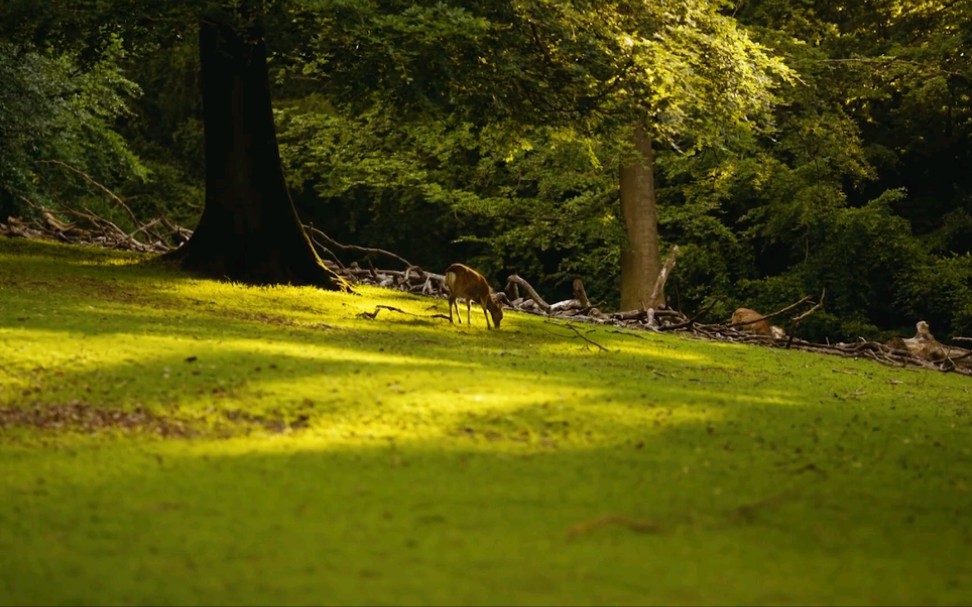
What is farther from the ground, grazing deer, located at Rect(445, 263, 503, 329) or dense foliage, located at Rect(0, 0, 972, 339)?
dense foliage, located at Rect(0, 0, 972, 339)

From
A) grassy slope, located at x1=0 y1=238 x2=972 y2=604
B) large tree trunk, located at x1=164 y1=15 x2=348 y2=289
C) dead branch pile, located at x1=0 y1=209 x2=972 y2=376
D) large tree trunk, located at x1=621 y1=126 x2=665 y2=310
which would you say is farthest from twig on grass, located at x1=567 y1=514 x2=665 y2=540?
large tree trunk, located at x1=621 y1=126 x2=665 y2=310

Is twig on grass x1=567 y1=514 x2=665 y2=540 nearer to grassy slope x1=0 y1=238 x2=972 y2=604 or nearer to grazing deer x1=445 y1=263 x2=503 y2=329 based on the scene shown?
grassy slope x1=0 y1=238 x2=972 y2=604

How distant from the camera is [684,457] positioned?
9.19 m

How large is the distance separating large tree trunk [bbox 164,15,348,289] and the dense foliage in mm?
742

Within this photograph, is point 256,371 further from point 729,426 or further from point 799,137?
point 799,137

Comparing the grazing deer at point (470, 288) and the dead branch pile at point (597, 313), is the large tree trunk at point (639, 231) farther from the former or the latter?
the grazing deer at point (470, 288)

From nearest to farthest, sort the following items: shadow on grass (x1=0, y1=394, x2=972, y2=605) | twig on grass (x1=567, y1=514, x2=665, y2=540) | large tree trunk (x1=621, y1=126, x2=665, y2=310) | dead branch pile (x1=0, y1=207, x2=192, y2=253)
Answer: shadow on grass (x1=0, y1=394, x2=972, y2=605) → twig on grass (x1=567, y1=514, x2=665, y2=540) → dead branch pile (x1=0, y1=207, x2=192, y2=253) → large tree trunk (x1=621, y1=126, x2=665, y2=310)

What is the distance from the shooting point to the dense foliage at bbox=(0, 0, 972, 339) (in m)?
19.2

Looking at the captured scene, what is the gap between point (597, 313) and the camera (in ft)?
81.3

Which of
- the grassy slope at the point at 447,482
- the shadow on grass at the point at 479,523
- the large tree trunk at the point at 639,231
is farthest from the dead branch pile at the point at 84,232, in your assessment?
the shadow on grass at the point at 479,523

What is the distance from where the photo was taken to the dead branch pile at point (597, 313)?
73.3ft

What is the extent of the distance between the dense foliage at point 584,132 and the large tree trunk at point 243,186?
742mm

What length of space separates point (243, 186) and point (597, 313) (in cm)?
734

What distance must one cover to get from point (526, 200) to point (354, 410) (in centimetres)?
2414
